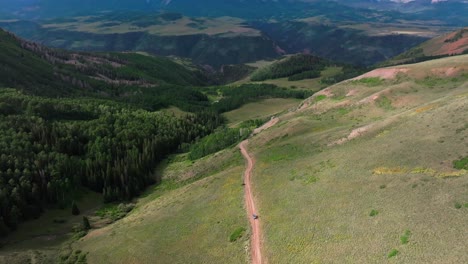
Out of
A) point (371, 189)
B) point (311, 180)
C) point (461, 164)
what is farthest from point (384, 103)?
point (371, 189)

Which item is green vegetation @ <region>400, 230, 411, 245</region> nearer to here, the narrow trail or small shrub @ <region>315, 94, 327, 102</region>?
the narrow trail

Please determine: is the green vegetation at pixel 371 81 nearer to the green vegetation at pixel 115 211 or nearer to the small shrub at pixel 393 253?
the green vegetation at pixel 115 211

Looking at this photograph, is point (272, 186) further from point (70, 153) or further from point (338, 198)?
point (70, 153)

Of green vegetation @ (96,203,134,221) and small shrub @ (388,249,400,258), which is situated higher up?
small shrub @ (388,249,400,258)

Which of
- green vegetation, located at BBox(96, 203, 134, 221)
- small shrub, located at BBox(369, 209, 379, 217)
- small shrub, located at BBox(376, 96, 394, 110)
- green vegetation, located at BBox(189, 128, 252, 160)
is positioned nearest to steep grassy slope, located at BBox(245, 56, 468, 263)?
small shrub, located at BBox(369, 209, 379, 217)

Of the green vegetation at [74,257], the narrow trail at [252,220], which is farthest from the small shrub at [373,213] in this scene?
the green vegetation at [74,257]

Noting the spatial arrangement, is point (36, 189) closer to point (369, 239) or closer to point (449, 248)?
point (369, 239)

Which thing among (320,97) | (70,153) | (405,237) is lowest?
(70,153)
